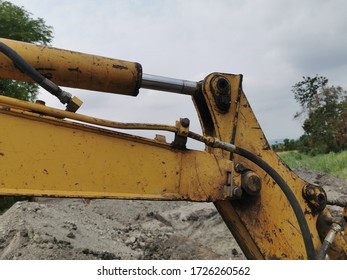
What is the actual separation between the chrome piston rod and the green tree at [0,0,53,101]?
16931 millimetres

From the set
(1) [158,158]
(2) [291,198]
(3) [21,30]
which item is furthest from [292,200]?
(3) [21,30]

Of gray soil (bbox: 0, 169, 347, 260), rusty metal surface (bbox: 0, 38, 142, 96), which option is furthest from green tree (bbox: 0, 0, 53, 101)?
rusty metal surface (bbox: 0, 38, 142, 96)

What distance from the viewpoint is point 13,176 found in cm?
218

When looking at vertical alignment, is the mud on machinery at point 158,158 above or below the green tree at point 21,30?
below

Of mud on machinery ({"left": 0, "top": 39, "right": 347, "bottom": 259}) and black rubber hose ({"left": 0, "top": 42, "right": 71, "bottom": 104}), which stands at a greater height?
black rubber hose ({"left": 0, "top": 42, "right": 71, "bottom": 104})

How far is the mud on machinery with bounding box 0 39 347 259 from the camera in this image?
7.36ft

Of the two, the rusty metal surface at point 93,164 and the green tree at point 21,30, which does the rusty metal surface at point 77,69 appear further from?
the green tree at point 21,30

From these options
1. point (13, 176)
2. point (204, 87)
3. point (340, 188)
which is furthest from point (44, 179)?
point (340, 188)

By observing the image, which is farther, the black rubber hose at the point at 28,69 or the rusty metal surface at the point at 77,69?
the rusty metal surface at the point at 77,69

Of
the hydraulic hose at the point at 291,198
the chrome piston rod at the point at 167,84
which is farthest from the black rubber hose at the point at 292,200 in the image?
the chrome piston rod at the point at 167,84

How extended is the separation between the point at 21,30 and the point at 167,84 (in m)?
19.5

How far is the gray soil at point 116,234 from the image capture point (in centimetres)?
578

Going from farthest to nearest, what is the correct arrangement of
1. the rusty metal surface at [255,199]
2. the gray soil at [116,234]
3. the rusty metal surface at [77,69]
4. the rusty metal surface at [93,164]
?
the gray soil at [116,234] < the rusty metal surface at [255,199] < the rusty metal surface at [77,69] < the rusty metal surface at [93,164]

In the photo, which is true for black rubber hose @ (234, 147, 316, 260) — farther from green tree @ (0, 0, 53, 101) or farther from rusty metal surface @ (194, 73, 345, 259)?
green tree @ (0, 0, 53, 101)
